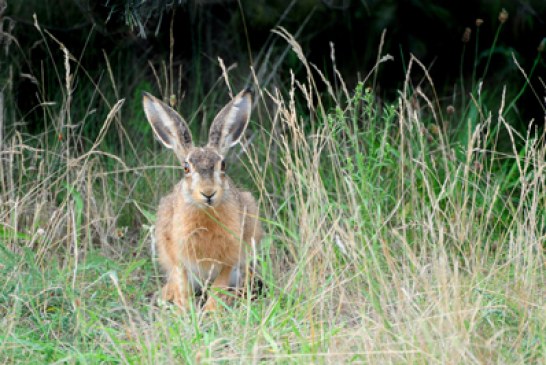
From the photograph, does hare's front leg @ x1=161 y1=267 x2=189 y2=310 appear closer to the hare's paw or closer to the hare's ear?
the hare's paw

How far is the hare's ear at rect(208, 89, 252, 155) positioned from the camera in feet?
19.1

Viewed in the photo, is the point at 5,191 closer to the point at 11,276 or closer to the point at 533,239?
the point at 11,276

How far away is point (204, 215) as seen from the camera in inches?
221

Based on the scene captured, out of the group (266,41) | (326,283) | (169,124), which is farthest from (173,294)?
(266,41)

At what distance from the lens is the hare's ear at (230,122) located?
5.82m

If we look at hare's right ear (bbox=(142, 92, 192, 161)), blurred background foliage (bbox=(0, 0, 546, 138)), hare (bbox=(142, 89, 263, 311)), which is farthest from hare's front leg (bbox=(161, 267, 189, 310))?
blurred background foliage (bbox=(0, 0, 546, 138))

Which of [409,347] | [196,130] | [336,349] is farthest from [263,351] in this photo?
[196,130]

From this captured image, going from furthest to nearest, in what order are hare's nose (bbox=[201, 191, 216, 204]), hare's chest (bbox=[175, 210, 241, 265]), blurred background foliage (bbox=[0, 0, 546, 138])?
blurred background foliage (bbox=[0, 0, 546, 138]) < hare's chest (bbox=[175, 210, 241, 265]) < hare's nose (bbox=[201, 191, 216, 204])

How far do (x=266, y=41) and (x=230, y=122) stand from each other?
1.80 meters

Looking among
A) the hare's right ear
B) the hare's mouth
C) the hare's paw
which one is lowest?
the hare's paw

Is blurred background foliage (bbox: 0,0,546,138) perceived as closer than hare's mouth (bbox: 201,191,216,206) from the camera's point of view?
No

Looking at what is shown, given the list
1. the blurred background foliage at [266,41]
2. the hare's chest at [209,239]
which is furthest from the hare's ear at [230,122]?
the blurred background foliage at [266,41]

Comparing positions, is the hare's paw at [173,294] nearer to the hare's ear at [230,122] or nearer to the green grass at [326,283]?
the green grass at [326,283]

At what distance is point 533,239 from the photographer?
476 centimetres
